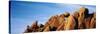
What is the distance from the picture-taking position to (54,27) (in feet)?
4.82

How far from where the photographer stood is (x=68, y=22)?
1.52 metres

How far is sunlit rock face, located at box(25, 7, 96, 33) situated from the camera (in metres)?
1.44

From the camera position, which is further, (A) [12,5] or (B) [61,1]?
(B) [61,1]

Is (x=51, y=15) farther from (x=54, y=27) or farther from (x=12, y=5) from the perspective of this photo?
(x=12, y=5)

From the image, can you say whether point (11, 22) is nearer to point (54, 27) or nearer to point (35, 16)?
Answer: point (35, 16)

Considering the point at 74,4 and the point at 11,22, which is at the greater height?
the point at 74,4

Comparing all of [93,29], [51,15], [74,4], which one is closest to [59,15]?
[51,15]

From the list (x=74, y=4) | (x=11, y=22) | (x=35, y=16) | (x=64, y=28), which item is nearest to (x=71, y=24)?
(x=64, y=28)

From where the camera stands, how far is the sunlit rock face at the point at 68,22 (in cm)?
144
